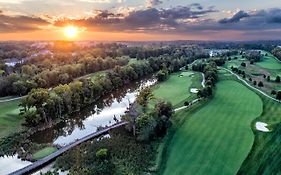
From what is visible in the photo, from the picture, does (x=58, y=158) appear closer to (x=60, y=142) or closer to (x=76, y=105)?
(x=60, y=142)

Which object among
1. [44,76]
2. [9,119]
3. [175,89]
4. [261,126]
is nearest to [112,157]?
[261,126]

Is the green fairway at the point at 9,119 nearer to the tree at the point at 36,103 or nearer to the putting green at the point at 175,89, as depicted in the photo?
the tree at the point at 36,103

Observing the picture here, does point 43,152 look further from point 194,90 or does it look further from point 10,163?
point 194,90

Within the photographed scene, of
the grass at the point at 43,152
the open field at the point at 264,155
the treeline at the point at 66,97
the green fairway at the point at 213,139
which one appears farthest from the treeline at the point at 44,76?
the open field at the point at 264,155

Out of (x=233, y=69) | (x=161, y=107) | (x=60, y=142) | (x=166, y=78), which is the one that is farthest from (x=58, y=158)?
(x=233, y=69)

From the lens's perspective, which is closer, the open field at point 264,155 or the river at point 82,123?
the open field at point 264,155

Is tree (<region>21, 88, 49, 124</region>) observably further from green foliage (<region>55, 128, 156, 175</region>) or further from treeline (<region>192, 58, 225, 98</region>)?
treeline (<region>192, 58, 225, 98</region>)

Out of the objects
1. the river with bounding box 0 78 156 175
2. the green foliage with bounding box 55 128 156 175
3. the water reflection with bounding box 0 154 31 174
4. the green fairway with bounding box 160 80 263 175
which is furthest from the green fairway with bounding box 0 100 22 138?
the green fairway with bounding box 160 80 263 175
